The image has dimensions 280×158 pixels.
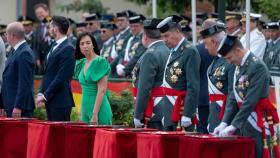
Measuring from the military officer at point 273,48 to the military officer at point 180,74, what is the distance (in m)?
5.71

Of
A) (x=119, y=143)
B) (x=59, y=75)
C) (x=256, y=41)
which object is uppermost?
(x=256, y=41)

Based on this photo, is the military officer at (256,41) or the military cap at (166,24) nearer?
the military cap at (166,24)

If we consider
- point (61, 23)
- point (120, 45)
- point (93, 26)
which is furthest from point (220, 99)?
point (93, 26)

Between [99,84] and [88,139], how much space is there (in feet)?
6.53

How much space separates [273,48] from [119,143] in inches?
354

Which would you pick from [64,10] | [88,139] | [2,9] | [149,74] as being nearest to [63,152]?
[88,139]

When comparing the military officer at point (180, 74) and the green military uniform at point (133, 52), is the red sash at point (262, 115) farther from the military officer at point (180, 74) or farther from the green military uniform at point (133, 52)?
the green military uniform at point (133, 52)

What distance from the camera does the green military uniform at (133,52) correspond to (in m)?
20.2

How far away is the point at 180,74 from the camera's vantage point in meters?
13.6

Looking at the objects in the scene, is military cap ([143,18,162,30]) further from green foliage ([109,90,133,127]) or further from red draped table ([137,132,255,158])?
green foliage ([109,90,133,127])

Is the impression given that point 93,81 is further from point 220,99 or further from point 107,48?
point 107,48

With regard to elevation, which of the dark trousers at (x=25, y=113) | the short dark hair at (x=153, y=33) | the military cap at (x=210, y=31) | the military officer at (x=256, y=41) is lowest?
the dark trousers at (x=25, y=113)

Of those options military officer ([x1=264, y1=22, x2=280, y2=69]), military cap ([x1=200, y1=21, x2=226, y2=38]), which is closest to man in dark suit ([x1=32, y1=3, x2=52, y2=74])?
military officer ([x1=264, y1=22, x2=280, y2=69])

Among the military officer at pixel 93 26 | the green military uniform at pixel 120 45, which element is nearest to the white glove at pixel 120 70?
the green military uniform at pixel 120 45
